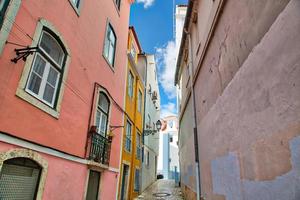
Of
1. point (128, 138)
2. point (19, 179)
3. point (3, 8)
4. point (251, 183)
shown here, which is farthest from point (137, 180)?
point (3, 8)

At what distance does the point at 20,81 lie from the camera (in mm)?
3963

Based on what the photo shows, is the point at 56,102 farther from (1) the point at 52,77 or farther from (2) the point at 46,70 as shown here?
(2) the point at 46,70

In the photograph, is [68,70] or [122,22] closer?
[68,70]

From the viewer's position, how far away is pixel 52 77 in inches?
204

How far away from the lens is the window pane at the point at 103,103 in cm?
823

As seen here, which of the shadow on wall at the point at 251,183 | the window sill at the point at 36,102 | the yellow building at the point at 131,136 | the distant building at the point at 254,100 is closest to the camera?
the shadow on wall at the point at 251,183

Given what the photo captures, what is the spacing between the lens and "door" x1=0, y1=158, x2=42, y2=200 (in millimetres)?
3684

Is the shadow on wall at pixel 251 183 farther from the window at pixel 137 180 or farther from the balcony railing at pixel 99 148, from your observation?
the window at pixel 137 180

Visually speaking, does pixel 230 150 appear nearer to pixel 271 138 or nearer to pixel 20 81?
pixel 271 138

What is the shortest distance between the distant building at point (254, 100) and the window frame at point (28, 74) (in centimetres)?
402

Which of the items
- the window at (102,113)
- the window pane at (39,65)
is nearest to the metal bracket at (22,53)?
the window pane at (39,65)

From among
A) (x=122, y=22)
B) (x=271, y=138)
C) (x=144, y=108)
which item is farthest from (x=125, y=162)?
(x=271, y=138)

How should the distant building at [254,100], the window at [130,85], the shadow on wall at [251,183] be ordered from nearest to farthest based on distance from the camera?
1. the shadow on wall at [251,183]
2. the distant building at [254,100]
3. the window at [130,85]

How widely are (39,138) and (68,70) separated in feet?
7.12
